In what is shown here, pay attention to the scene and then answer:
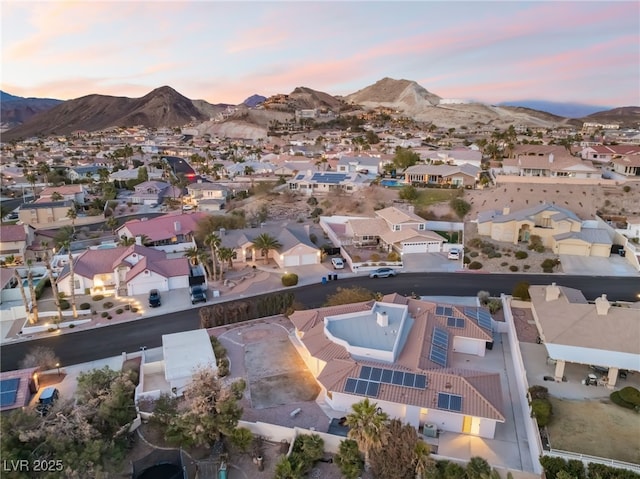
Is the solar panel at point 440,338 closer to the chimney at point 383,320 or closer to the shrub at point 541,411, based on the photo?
the chimney at point 383,320

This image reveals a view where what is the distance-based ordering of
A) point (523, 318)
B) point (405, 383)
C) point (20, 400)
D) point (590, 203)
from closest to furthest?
1. point (405, 383)
2. point (20, 400)
3. point (523, 318)
4. point (590, 203)

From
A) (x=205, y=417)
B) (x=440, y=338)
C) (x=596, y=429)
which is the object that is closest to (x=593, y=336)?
(x=596, y=429)

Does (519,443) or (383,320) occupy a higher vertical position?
(383,320)

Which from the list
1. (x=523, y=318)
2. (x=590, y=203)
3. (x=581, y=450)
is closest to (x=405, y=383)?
(x=581, y=450)

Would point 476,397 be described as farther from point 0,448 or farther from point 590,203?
point 590,203

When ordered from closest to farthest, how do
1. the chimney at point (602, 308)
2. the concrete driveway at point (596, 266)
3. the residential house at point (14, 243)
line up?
→ the chimney at point (602, 308) < the concrete driveway at point (596, 266) < the residential house at point (14, 243)

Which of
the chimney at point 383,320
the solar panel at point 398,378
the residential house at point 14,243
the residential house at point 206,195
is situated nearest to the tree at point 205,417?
the solar panel at point 398,378
